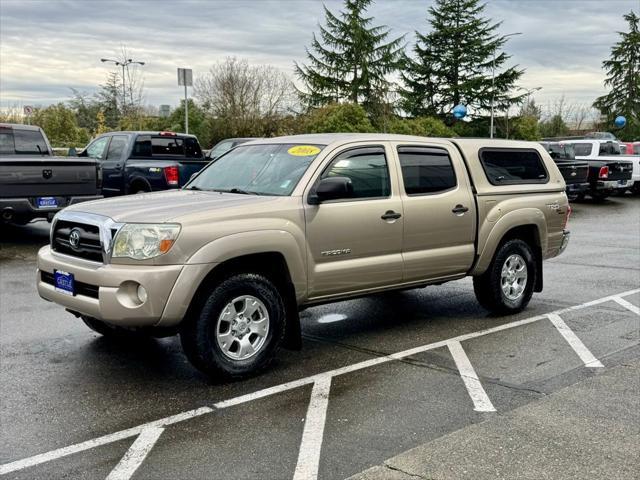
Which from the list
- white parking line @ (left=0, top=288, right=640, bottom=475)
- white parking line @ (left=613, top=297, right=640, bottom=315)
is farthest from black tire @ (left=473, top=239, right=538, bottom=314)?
white parking line @ (left=613, top=297, right=640, bottom=315)

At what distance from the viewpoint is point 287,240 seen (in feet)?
17.8

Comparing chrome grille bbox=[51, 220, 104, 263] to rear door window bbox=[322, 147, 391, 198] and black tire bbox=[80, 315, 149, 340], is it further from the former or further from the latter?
rear door window bbox=[322, 147, 391, 198]

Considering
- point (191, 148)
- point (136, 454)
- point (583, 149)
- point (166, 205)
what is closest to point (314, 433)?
point (136, 454)

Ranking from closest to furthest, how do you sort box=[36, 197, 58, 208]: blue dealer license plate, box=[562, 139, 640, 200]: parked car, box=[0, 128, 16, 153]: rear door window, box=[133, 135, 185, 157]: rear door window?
box=[36, 197, 58, 208]: blue dealer license plate < box=[0, 128, 16, 153]: rear door window < box=[133, 135, 185, 157]: rear door window < box=[562, 139, 640, 200]: parked car

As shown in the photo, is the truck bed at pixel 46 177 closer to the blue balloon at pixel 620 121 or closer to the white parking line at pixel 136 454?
the white parking line at pixel 136 454

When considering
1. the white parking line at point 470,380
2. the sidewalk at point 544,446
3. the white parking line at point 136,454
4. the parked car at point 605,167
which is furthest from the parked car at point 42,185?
the parked car at point 605,167

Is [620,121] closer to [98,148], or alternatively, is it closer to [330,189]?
[98,148]

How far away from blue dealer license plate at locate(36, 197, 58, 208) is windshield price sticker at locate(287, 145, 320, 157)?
260 inches

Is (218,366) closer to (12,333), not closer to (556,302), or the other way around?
(12,333)

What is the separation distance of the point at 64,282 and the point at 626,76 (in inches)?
2547

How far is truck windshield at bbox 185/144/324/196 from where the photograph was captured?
5916 millimetres

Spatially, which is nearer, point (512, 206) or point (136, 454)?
point (136, 454)

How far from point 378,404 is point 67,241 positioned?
265 cm

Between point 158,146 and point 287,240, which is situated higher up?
point 158,146
